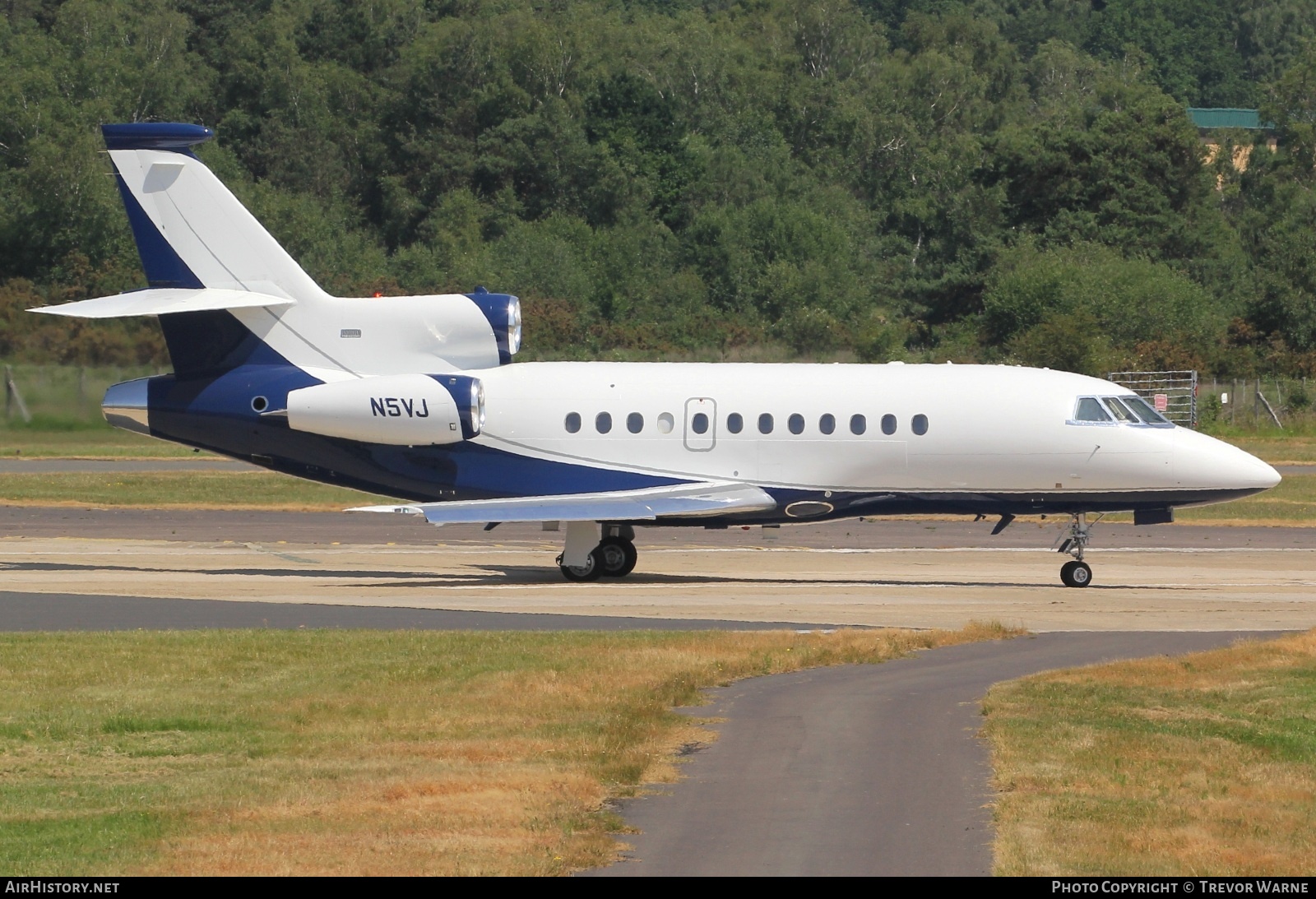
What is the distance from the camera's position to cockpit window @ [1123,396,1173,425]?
2947 cm

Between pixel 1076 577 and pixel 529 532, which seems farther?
pixel 529 532

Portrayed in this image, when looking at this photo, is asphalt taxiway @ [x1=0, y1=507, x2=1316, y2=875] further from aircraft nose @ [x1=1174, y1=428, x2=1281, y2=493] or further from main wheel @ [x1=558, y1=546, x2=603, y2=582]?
aircraft nose @ [x1=1174, y1=428, x2=1281, y2=493]

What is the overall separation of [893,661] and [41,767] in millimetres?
9965

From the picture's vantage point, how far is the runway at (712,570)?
2566cm

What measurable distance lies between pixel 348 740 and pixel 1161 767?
21.9 ft

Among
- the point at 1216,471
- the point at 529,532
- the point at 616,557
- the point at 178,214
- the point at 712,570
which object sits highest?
the point at 178,214

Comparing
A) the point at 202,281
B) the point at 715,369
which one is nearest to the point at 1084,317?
the point at 715,369

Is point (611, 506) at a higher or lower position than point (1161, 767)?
higher

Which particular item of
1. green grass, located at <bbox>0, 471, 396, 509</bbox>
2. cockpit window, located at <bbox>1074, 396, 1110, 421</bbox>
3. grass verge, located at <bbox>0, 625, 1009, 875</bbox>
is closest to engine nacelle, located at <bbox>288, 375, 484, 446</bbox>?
grass verge, located at <bbox>0, 625, 1009, 875</bbox>

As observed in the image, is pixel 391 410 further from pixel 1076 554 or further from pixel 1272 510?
pixel 1272 510

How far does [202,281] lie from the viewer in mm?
29047

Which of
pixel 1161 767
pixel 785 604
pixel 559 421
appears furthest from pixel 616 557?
pixel 1161 767

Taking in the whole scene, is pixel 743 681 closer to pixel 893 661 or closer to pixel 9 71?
pixel 893 661

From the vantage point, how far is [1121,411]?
2939cm
